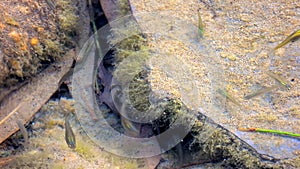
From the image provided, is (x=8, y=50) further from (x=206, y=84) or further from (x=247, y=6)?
(x=247, y=6)

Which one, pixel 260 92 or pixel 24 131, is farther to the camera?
pixel 24 131

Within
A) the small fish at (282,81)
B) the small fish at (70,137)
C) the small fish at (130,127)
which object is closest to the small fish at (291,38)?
the small fish at (282,81)

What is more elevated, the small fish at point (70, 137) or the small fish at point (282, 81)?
the small fish at point (282, 81)

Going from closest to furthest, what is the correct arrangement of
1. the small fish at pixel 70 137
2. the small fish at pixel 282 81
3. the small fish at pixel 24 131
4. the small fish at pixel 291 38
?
the small fish at pixel 282 81
the small fish at pixel 291 38
the small fish at pixel 70 137
the small fish at pixel 24 131

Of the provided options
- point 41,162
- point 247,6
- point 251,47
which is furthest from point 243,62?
point 41,162

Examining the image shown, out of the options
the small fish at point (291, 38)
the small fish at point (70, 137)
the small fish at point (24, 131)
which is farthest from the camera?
the small fish at point (24, 131)

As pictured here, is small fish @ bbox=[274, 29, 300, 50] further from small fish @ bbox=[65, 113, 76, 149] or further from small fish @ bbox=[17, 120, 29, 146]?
small fish @ bbox=[17, 120, 29, 146]

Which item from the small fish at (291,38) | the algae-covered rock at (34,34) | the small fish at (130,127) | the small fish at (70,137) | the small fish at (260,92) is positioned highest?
the algae-covered rock at (34,34)

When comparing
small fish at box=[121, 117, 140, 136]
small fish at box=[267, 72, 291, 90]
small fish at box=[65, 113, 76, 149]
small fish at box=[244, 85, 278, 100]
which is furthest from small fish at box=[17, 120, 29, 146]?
small fish at box=[267, 72, 291, 90]

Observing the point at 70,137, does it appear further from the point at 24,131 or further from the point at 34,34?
the point at 34,34

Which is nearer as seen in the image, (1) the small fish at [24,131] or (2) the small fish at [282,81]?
(2) the small fish at [282,81]

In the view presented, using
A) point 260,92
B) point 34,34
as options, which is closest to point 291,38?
point 260,92

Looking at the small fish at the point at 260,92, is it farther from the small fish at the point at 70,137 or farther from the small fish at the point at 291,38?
the small fish at the point at 70,137
